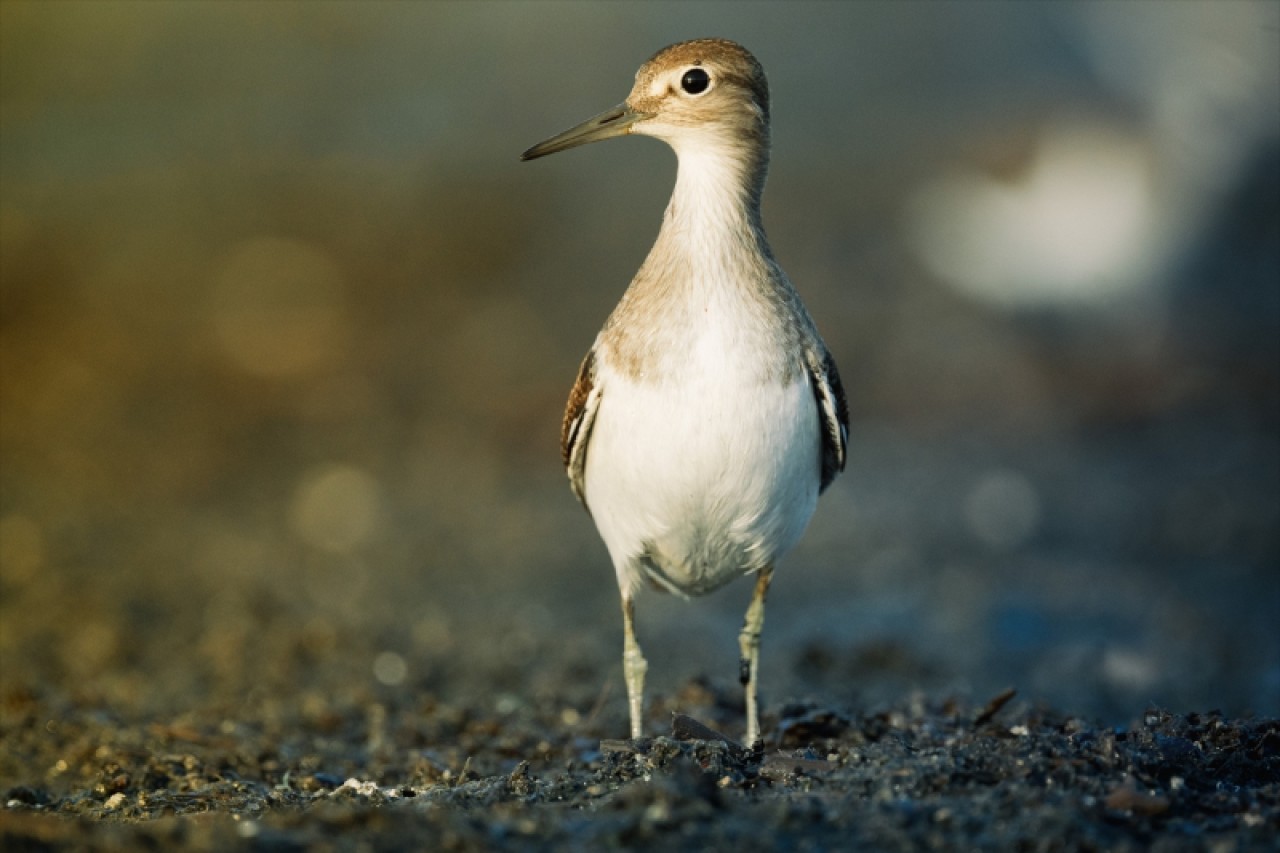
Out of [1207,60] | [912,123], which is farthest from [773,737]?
[912,123]

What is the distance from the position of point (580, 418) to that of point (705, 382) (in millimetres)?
886

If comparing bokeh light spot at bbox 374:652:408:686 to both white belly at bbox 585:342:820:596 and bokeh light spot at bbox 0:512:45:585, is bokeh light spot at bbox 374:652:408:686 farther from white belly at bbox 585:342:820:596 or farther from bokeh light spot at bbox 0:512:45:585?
Answer: bokeh light spot at bbox 0:512:45:585

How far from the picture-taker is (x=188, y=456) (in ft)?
53.7

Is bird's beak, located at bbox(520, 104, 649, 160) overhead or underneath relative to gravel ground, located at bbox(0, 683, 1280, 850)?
overhead

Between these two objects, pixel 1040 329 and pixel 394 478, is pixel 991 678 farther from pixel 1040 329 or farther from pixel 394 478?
pixel 1040 329

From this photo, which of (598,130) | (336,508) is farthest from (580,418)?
(336,508)

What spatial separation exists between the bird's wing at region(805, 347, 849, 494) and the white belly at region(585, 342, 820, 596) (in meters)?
0.09

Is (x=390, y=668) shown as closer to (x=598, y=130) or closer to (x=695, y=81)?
(x=598, y=130)

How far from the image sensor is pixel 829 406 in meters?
6.78

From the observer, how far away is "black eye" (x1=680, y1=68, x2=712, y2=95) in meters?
6.89

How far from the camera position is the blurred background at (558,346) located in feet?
36.9

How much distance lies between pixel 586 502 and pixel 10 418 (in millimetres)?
11701

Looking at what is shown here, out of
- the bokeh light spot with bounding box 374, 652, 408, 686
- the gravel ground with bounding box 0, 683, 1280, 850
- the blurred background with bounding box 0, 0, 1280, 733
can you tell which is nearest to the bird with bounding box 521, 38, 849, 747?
the gravel ground with bounding box 0, 683, 1280, 850

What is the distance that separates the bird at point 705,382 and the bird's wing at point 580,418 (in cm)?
1
